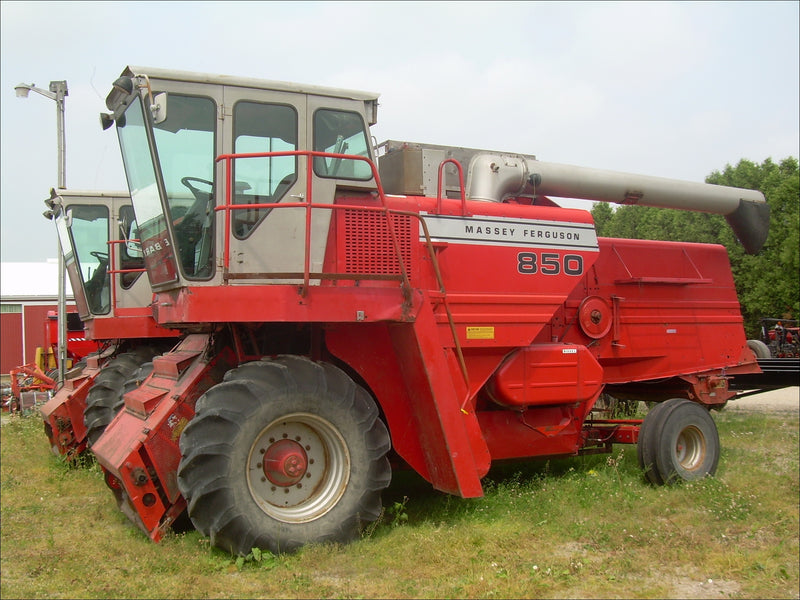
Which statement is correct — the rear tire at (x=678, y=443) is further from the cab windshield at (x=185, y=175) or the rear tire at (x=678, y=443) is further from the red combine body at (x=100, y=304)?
the red combine body at (x=100, y=304)

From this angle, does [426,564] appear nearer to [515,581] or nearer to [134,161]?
A: [515,581]

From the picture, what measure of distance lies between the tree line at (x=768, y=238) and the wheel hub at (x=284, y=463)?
58.2 ft

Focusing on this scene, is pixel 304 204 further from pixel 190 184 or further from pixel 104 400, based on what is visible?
pixel 104 400

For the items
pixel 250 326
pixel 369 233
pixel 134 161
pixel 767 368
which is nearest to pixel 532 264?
pixel 369 233

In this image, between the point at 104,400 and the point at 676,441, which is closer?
the point at 676,441

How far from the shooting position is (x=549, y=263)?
7312 millimetres

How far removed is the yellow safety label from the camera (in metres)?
6.78

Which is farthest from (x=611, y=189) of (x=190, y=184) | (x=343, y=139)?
(x=190, y=184)

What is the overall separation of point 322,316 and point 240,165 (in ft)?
4.39

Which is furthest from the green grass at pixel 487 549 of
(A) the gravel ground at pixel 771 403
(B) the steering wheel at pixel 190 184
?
(A) the gravel ground at pixel 771 403

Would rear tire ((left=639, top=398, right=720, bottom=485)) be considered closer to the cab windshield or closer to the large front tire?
the large front tire

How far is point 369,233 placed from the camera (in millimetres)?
6152

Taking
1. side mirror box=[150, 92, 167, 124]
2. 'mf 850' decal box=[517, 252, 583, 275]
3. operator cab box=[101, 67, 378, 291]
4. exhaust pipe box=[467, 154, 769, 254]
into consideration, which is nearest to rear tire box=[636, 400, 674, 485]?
'mf 850' decal box=[517, 252, 583, 275]

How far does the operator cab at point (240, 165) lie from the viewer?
228 inches
